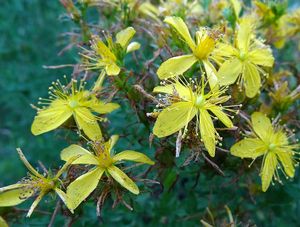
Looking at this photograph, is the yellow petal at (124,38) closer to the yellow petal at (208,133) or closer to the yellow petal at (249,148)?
the yellow petal at (208,133)

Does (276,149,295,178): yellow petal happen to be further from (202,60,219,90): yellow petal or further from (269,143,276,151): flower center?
(202,60,219,90): yellow petal

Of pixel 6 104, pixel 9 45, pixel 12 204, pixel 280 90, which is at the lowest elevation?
pixel 6 104

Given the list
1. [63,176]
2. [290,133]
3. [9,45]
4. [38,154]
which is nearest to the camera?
[63,176]

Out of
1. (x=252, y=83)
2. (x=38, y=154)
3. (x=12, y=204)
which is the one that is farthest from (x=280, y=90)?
(x=38, y=154)

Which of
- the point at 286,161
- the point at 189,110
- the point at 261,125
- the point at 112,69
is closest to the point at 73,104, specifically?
the point at 112,69

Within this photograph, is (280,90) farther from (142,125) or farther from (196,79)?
(142,125)

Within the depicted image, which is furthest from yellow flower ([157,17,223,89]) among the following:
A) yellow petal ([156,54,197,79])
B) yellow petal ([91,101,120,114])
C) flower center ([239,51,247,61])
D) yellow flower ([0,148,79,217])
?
yellow flower ([0,148,79,217])

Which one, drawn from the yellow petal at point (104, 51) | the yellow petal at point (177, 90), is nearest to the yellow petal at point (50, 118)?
the yellow petal at point (104, 51)
